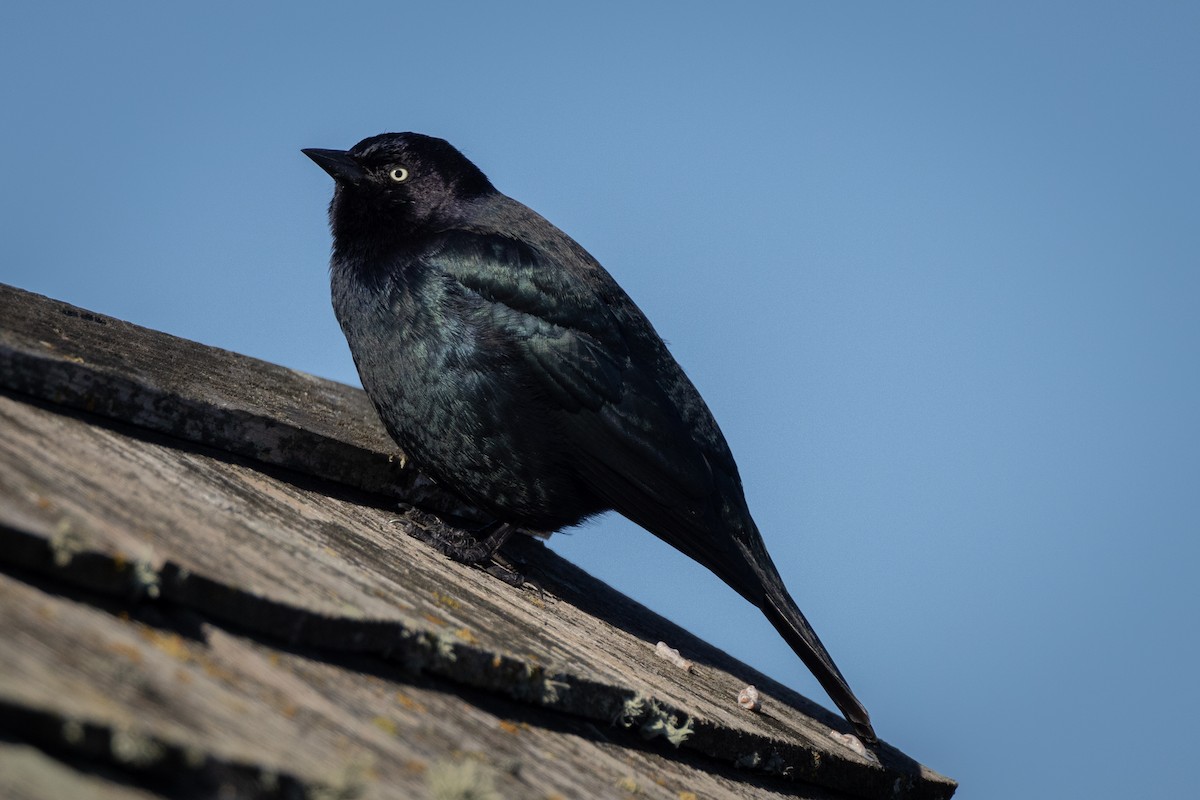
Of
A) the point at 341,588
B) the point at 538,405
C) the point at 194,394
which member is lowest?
the point at 341,588

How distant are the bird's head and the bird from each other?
0.32 m

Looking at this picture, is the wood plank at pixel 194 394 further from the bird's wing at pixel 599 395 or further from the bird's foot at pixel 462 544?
the bird's wing at pixel 599 395

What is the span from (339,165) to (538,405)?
59.0 inches

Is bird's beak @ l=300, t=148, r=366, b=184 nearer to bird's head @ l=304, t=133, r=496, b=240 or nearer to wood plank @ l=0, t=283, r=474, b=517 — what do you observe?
bird's head @ l=304, t=133, r=496, b=240

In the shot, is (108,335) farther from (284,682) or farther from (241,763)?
(241,763)

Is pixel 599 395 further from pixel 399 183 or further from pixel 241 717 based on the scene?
pixel 241 717

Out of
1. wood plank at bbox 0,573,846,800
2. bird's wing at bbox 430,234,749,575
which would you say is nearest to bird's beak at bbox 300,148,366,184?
bird's wing at bbox 430,234,749,575

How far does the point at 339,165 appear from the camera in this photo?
495 cm

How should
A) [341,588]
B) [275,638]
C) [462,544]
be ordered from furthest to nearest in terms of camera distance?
[462,544], [341,588], [275,638]

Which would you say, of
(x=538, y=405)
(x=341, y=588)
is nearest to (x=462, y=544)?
(x=538, y=405)

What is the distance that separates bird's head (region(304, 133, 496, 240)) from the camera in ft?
15.5

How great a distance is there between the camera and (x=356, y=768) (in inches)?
59.2

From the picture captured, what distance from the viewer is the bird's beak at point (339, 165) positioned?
4898mm

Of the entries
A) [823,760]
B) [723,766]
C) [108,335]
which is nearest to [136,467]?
[108,335]
